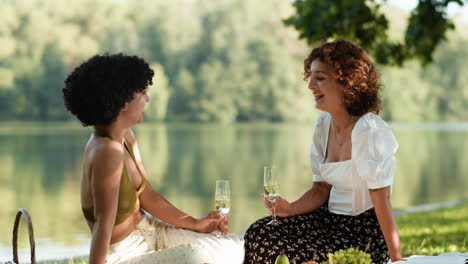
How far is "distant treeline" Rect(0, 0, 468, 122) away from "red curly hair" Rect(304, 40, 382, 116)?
1640 inches

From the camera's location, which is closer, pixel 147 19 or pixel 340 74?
pixel 340 74

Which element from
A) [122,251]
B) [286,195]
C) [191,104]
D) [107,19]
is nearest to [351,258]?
[122,251]

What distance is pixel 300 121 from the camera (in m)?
48.8

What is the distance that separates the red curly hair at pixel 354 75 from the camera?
338 centimetres

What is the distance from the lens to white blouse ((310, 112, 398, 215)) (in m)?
3.21

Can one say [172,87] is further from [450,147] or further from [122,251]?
[122,251]

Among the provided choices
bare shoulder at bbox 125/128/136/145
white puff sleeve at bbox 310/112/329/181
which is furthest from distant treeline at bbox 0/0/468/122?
bare shoulder at bbox 125/128/136/145

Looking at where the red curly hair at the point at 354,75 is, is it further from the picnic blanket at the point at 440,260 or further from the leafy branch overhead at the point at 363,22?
the leafy branch overhead at the point at 363,22

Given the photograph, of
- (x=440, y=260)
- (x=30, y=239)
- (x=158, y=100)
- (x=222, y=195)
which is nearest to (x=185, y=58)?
(x=158, y=100)

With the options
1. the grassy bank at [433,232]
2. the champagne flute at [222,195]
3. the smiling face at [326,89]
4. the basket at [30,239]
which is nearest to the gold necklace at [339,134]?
the smiling face at [326,89]

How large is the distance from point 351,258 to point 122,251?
1.22 m

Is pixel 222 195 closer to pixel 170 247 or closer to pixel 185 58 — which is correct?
pixel 170 247

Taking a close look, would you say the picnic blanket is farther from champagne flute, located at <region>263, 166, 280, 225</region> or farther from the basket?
the basket

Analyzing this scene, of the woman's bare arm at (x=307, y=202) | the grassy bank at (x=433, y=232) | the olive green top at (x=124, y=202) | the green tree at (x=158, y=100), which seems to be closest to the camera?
the olive green top at (x=124, y=202)
